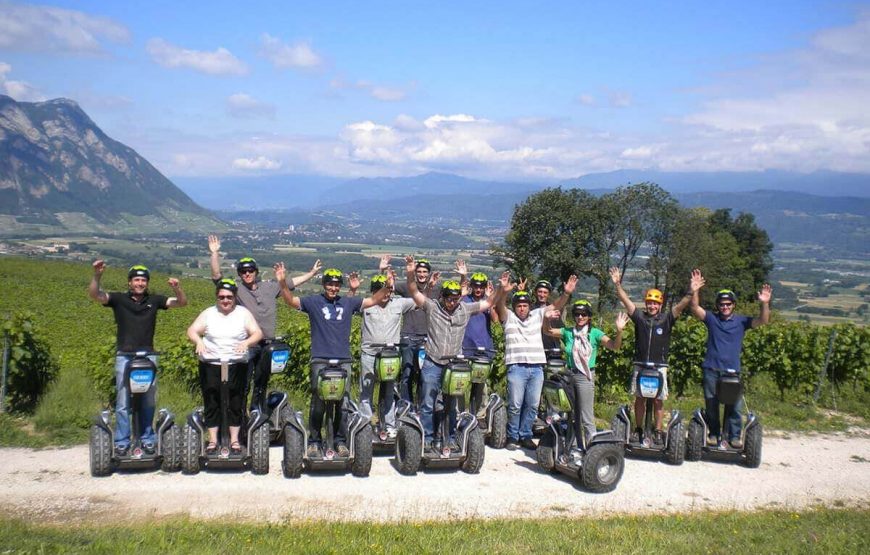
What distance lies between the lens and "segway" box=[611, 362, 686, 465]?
8602mm

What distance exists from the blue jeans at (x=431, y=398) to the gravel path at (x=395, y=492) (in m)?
0.54

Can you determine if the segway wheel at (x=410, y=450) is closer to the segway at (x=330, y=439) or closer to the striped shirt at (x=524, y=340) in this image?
the segway at (x=330, y=439)

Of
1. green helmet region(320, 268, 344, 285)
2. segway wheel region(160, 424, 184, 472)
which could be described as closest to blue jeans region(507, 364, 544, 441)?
green helmet region(320, 268, 344, 285)

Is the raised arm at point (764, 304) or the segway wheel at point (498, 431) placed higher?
the raised arm at point (764, 304)

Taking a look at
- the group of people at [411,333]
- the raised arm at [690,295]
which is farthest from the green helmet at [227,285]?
the raised arm at [690,295]

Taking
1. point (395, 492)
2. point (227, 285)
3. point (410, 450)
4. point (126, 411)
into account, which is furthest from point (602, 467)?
point (126, 411)

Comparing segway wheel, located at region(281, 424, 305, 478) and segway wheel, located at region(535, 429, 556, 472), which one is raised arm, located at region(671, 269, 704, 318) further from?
segway wheel, located at region(281, 424, 305, 478)

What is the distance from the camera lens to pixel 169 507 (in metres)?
6.65

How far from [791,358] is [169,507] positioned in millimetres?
11861

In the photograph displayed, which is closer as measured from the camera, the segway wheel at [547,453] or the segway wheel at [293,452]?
the segway wheel at [293,452]

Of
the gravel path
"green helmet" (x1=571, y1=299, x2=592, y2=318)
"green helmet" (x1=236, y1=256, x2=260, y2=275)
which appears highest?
"green helmet" (x1=236, y1=256, x2=260, y2=275)

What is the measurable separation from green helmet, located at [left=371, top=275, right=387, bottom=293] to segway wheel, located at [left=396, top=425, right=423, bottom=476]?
70.3 inches

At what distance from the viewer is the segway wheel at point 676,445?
28.5ft

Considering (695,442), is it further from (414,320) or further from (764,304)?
(414,320)
